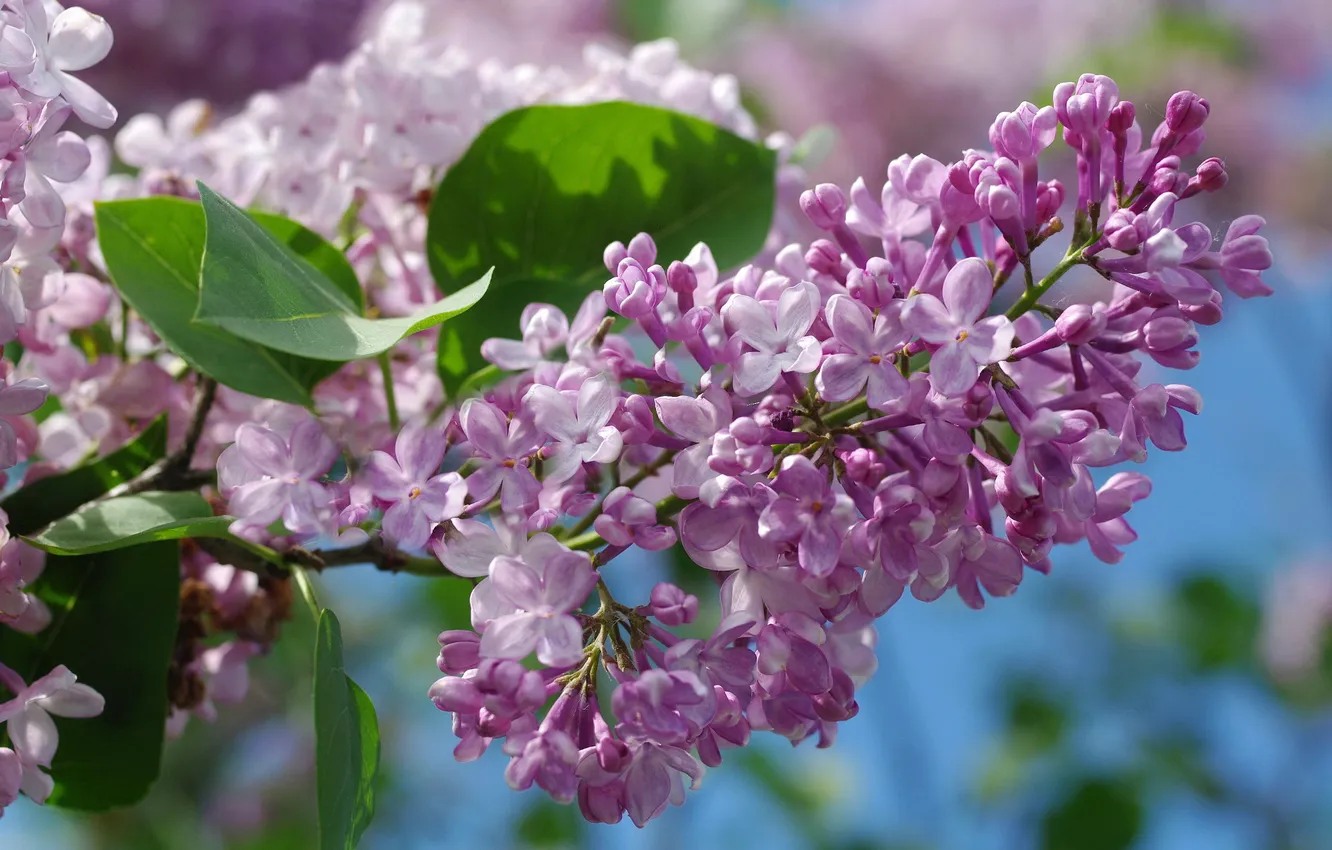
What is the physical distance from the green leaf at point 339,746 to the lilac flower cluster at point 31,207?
93mm

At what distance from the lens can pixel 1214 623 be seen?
7.50ft

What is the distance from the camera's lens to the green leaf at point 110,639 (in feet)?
1.60

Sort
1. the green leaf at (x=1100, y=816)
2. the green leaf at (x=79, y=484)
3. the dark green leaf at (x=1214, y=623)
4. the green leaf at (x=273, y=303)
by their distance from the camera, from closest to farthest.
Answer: the green leaf at (x=273, y=303)
the green leaf at (x=79, y=484)
the green leaf at (x=1100, y=816)
the dark green leaf at (x=1214, y=623)

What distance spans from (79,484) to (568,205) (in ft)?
0.80

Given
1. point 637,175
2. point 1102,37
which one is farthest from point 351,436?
point 1102,37

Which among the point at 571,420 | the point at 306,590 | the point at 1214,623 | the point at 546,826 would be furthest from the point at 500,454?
the point at 1214,623

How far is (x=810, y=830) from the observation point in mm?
1895

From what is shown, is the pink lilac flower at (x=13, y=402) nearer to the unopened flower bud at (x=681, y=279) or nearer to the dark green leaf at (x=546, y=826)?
the unopened flower bud at (x=681, y=279)

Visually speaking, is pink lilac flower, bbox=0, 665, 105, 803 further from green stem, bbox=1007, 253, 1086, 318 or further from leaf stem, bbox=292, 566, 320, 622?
green stem, bbox=1007, 253, 1086, 318

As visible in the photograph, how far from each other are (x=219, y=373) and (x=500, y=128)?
168mm

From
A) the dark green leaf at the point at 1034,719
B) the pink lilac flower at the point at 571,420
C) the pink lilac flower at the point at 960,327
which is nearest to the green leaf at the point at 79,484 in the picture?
the pink lilac flower at the point at 571,420

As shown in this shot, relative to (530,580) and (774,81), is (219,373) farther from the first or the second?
(774,81)

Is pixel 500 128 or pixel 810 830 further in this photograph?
pixel 810 830

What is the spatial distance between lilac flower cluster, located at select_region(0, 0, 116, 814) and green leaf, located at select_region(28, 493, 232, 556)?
2cm
